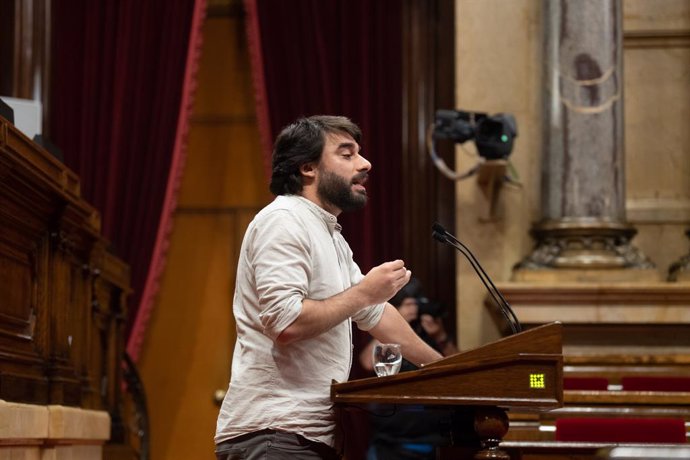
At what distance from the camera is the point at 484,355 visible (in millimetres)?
2666

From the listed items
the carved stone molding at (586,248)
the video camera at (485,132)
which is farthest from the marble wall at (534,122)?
the video camera at (485,132)

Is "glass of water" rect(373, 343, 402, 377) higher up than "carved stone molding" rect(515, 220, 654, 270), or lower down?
lower down

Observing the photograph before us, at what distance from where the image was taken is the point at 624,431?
410 centimetres

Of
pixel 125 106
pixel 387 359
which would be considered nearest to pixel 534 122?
pixel 125 106

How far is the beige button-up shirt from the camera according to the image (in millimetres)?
2684

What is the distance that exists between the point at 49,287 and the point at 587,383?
2.40 metres

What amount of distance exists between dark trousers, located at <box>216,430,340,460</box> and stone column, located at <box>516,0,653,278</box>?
12.1ft

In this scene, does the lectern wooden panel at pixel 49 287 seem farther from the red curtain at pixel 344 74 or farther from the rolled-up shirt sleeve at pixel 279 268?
the red curtain at pixel 344 74

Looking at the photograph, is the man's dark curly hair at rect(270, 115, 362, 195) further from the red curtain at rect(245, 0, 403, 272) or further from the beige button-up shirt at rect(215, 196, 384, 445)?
the red curtain at rect(245, 0, 403, 272)

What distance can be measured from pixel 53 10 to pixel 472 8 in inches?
105

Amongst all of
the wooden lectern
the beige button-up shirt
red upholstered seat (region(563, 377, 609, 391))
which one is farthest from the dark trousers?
red upholstered seat (region(563, 377, 609, 391))

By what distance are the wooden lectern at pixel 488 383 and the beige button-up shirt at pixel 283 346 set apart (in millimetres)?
90

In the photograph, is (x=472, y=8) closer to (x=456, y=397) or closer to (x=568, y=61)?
(x=568, y=61)

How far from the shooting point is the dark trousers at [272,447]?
2660 mm
